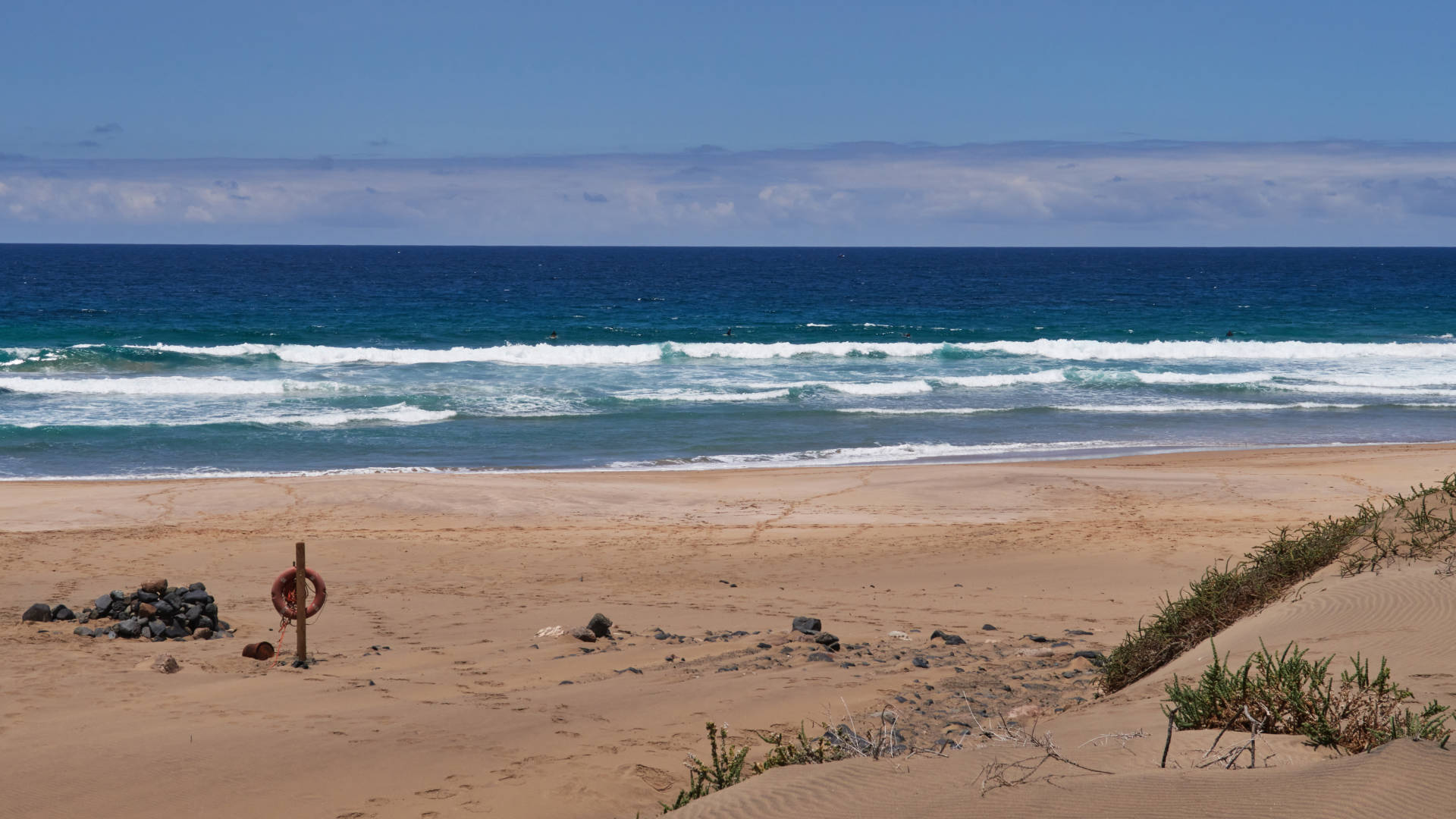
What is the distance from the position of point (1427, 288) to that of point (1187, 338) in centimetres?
4207

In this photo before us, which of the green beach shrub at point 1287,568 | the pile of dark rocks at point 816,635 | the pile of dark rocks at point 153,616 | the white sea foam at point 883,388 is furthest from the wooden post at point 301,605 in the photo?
the white sea foam at point 883,388

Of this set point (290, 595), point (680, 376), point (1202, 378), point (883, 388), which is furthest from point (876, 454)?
point (1202, 378)

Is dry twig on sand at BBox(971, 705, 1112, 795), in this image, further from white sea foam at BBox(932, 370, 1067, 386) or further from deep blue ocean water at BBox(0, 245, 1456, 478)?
white sea foam at BBox(932, 370, 1067, 386)

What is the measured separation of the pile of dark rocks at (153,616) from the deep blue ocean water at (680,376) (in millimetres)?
10135

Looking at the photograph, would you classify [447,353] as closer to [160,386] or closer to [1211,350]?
[160,386]

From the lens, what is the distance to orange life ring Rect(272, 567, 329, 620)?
320 inches

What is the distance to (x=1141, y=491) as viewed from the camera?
1652 cm

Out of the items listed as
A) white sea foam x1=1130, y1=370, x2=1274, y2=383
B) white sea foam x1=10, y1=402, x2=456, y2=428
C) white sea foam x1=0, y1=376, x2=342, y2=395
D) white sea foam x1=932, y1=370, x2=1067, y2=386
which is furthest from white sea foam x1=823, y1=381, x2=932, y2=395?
white sea foam x1=0, y1=376, x2=342, y2=395

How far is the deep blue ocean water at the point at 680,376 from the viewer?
21.4 m

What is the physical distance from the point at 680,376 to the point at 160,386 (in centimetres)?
1435

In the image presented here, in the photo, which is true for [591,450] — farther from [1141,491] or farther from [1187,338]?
[1187,338]

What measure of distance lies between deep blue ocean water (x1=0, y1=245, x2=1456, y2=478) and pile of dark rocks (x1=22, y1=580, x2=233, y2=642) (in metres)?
10.1

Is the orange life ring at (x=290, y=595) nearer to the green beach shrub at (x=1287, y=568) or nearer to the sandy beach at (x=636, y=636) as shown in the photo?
the sandy beach at (x=636, y=636)

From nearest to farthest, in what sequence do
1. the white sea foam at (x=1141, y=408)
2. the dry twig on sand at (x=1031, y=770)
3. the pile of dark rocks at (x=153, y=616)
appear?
the dry twig on sand at (x=1031, y=770), the pile of dark rocks at (x=153, y=616), the white sea foam at (x=1141, y=408)
